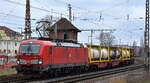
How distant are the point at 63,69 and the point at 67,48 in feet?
5.69

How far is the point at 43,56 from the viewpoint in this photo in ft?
74.2

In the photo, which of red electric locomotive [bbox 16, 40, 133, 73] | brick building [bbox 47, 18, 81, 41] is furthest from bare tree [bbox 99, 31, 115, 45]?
red electric locomotive [bbox 16, 40, 133, 73]

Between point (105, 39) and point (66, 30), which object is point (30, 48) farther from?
point (105, 39)

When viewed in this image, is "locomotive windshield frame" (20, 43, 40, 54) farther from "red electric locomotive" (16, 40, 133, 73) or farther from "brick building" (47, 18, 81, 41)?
"brick building" (47, 18, 81, 41)

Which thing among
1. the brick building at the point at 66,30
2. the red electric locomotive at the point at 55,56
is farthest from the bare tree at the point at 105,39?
the red electric locomotive at the point at 55,56

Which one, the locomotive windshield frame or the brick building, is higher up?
the brick building

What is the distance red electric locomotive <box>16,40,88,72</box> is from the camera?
882 inches

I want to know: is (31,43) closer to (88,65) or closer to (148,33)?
(88,65)

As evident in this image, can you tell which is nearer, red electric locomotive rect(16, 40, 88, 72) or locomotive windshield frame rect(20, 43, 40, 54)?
red electric locomotive rect(16, 40, 88, 72)

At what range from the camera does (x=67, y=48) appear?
26.0 metres

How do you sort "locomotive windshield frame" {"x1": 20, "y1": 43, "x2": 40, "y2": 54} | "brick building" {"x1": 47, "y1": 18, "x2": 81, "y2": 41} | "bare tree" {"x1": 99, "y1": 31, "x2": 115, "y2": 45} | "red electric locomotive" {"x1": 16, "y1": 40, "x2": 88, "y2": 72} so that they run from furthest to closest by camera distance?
"bare tree" {"x1": 99, "y1": 31, "x2": 115, "y2": 45} < "brick building" {"x1": 47, "y1": 18, "x2": 81, "y2": 41} < "locomotive windshield frame" {"x1": 20, "y1": 43, "x2": 40, "y2": 54} < "red electric locomotive" {"x1": 16, "y1": 40, "x2": 88, "y2": 72}

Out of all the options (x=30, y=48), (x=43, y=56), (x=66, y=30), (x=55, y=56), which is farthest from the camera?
(x=66, y=30)

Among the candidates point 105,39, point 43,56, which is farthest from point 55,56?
point 105,39

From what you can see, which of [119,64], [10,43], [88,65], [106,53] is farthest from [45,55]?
[10,43]
